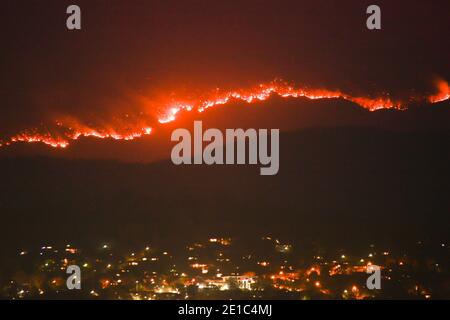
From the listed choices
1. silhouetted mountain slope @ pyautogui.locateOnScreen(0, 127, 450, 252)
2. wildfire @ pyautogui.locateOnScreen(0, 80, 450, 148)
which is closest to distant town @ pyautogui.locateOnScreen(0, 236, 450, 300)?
silhouetted mountain slope @ pyautogui.locateOnScreen(0, 127, 450, 252)

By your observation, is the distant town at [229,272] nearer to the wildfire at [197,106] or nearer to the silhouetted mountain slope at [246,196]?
the silhouetted mountain slope at [246,196]

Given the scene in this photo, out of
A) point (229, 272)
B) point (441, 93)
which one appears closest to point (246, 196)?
point (229, 272)

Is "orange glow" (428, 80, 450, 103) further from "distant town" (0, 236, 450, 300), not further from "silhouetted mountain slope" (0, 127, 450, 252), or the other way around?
"distant town" (0, 236, 450, 300)

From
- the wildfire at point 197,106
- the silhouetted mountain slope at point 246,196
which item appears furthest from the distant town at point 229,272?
the wildfire at point 197,106

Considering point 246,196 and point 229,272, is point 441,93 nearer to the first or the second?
point 246,196
